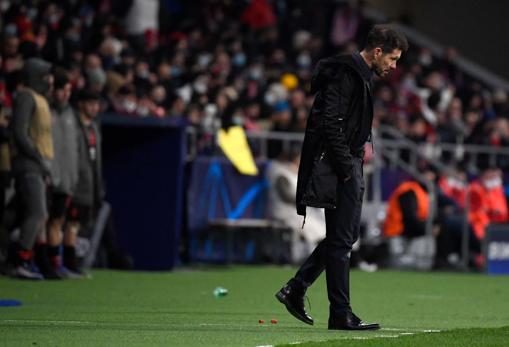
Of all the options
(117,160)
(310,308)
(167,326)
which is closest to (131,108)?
(117,160)

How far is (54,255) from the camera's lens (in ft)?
48.7

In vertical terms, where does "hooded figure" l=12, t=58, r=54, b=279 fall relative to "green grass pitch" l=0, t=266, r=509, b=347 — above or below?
above

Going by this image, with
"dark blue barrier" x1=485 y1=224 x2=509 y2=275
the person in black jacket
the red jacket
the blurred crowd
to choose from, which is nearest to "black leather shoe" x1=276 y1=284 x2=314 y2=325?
the person in black jacket

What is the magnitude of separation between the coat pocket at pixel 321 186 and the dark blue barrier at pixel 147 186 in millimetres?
8646

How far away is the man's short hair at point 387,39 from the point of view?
9.18m

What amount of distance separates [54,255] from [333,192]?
20.9 ft

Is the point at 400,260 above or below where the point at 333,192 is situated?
below

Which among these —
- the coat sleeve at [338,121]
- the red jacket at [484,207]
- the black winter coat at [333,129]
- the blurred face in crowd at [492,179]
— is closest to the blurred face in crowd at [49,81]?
the black winter coat at [333,129]

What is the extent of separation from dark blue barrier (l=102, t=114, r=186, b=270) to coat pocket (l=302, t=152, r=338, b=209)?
865 cm

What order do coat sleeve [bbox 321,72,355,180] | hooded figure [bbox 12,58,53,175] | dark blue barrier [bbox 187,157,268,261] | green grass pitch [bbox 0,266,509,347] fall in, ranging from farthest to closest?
1. dark blue barrier [bbox 187,157,268,261]
2. hooded figure [bbox 12,58,53,175]
3. coat sleeve [bbox 321,72,355,180]
4. green grass pitch [bbox 0,266,509,347]

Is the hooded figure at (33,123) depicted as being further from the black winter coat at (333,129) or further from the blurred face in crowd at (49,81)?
the black winter coat at (333,129)

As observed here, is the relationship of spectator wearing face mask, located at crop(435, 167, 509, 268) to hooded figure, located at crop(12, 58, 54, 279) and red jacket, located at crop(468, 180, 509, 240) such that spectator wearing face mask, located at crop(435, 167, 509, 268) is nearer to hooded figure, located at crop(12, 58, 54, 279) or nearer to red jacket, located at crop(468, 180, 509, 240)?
red jacket, located at crop(468, 180, 509, 240)

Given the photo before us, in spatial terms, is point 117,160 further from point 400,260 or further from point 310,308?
point 310,308

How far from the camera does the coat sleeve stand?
9.03 m
